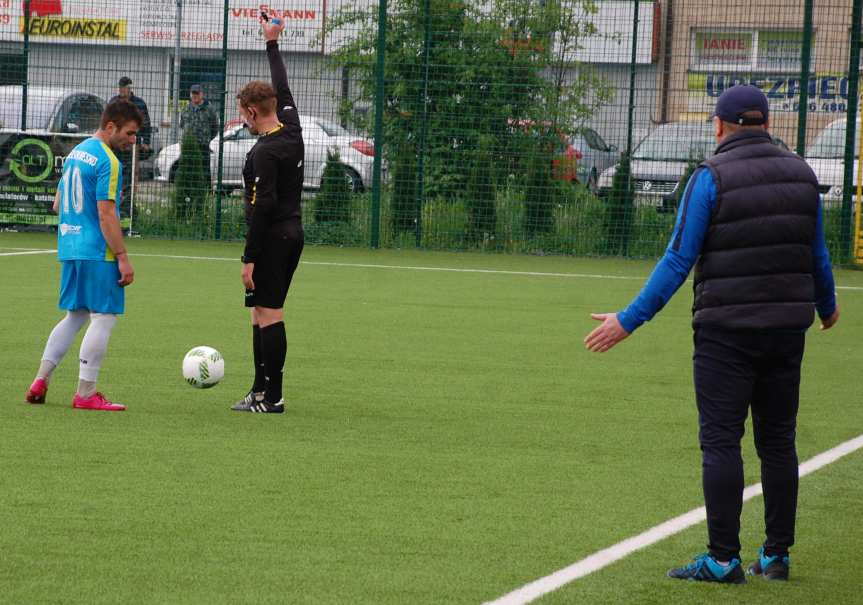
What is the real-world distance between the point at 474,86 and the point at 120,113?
12265 millimetres

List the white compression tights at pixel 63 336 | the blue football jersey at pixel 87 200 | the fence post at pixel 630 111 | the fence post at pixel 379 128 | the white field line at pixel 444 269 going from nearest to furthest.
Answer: the blue football jersey at pixel 87 200 → the white compression tights at pixel 63 336 → the white field line at pixel 444 269 → the fence post at pixel 630 111 → the fence post at pixel 379 128

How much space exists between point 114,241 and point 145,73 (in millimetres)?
14229

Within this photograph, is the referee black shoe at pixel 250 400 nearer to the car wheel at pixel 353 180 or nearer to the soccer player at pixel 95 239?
the soccer player at pixel 95 239

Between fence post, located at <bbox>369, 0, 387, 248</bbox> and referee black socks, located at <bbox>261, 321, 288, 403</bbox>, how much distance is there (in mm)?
12252

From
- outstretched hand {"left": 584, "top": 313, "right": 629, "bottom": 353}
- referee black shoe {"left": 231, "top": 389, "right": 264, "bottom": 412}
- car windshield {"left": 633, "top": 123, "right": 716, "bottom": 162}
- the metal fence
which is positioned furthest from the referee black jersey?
car windshield {"left": 633, "top": 123, "right": 716, "bottom": 162}

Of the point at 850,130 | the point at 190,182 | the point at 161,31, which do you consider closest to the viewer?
the point at 850,130

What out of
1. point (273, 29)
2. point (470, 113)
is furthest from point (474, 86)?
point (273, 29)

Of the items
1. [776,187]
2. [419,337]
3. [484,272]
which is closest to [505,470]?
[776,187]

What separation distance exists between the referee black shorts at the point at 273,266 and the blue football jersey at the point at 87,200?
789 millimetres

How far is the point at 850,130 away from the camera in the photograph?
61.3 ft

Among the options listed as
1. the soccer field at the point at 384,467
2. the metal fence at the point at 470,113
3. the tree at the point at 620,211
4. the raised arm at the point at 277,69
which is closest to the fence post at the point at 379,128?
the metal fence at the point at 470,113

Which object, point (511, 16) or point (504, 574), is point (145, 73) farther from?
point (504, 574)

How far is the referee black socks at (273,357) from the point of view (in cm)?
802

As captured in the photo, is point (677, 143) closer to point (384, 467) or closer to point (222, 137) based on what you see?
point (222, 137)
